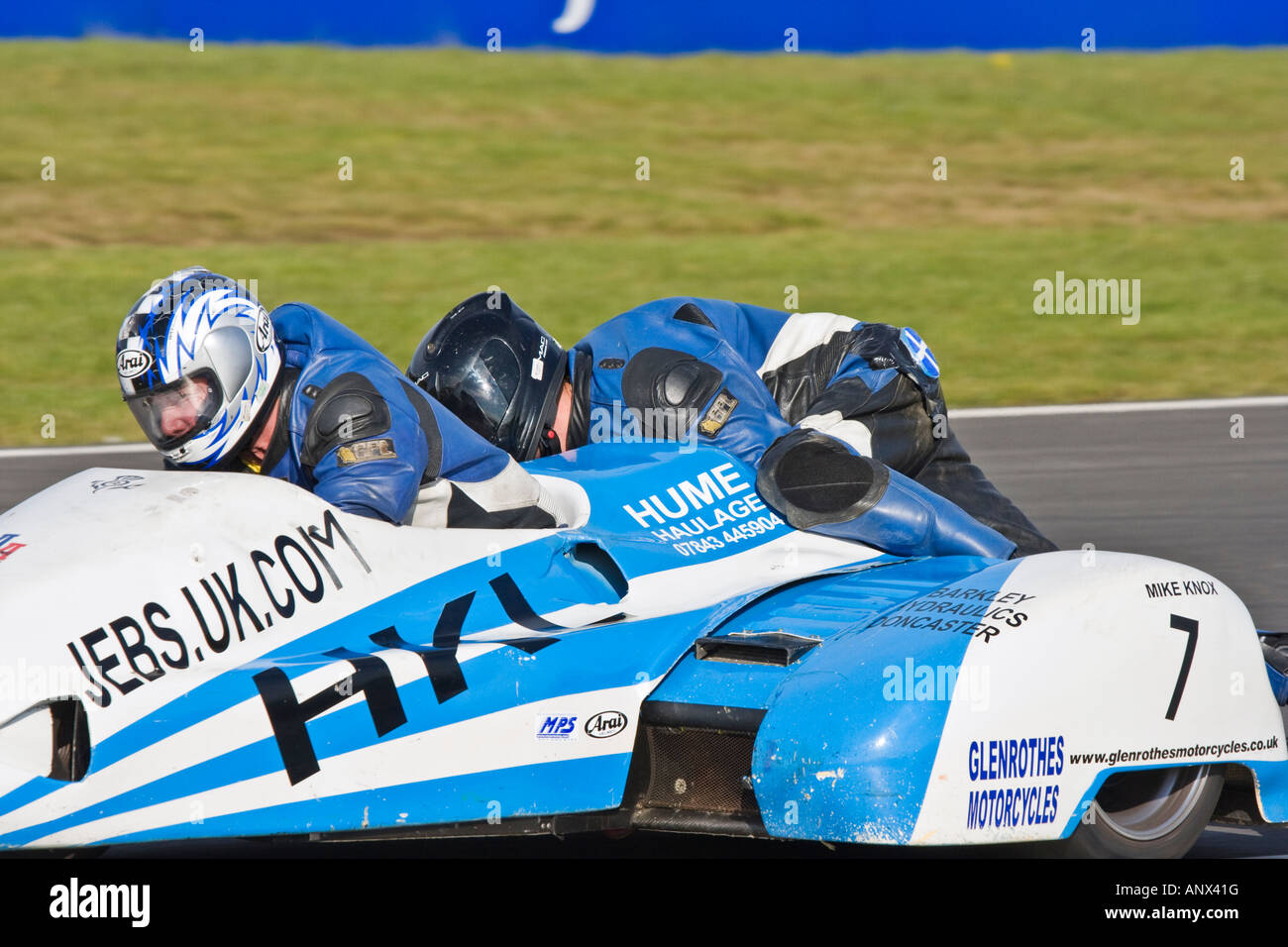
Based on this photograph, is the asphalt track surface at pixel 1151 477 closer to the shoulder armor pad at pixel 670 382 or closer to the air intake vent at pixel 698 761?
the shoulder armor pad at pixel 670 382

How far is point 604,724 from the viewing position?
3812 mm

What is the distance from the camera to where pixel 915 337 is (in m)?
5.50

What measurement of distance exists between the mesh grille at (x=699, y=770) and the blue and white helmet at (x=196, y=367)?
3.87 feet

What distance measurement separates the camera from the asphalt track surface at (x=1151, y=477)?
23.6 feet

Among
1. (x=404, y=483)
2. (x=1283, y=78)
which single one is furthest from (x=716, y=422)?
(x=1283, y=78)

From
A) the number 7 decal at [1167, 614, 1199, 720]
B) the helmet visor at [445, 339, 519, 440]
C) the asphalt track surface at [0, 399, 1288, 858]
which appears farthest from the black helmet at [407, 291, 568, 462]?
the asphalt track surface at [0, 399, 1288, 858]

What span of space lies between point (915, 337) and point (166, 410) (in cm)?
230

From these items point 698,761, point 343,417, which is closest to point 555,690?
point 698,761

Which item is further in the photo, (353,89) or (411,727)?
(353,89)

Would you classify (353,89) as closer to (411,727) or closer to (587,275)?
(587,275)

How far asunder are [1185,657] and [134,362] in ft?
7.70
